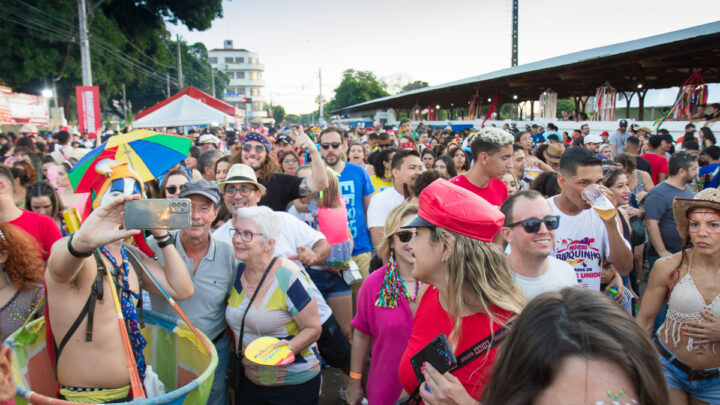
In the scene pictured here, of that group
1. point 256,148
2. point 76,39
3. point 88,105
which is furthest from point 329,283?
point 76,39

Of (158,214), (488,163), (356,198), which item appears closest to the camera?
(158,214)

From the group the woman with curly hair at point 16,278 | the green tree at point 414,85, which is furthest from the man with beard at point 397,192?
the green tree at point 414,85

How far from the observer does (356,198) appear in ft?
17.8

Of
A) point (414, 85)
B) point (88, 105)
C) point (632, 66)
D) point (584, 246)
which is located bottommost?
point (584, 246)

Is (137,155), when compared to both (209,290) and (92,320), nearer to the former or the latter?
(209,290)

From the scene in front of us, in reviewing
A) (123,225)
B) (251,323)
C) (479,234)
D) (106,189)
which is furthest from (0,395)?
(479,234)

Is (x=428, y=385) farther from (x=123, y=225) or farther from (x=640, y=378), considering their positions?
(x=123, y=225)

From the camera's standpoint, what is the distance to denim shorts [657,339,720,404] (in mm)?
2555

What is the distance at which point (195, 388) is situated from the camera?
6.02 feet

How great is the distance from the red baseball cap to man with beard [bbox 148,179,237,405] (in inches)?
63.4

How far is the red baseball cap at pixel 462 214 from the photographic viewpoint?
1917 mm

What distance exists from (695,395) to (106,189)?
3.49 m

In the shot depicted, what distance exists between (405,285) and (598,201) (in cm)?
152

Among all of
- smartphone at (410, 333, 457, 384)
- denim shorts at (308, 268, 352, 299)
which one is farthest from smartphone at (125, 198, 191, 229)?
denim shorts at (308, 268, 352, 299)
